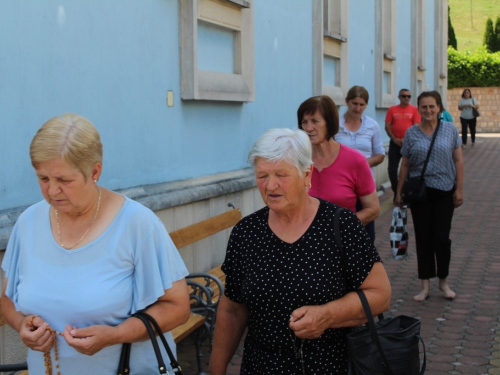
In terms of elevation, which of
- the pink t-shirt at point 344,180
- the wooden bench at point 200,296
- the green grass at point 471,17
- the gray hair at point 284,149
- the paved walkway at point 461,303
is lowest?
the paved walkway at point 461,303

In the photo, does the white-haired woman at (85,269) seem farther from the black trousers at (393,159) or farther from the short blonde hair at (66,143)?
the black trousers at (393,159)

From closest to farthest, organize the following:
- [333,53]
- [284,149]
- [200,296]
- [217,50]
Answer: [284,149] → [200,296] → [217,50] → [333,53]

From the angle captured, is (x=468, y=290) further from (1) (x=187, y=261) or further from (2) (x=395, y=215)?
(1) (x=187, y=261)

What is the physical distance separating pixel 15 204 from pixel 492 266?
618 cm

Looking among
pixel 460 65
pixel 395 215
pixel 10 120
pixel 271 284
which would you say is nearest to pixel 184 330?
pixel 10 120

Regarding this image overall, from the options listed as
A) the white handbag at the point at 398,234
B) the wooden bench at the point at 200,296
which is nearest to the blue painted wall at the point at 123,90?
the wooden bench at the point at 200,296

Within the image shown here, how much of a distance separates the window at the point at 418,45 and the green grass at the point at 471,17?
70.9 meters

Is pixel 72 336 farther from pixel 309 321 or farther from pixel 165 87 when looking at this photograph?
pixel 165 87

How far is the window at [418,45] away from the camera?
21094 millimetres

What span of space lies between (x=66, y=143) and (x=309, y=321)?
1.03 m

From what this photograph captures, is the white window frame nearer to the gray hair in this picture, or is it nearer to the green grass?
the gray hair

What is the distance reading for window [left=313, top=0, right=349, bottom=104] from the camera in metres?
11.6

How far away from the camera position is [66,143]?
Answer: 113 inches

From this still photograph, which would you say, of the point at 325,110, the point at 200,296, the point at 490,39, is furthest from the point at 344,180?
the point at 490,39
